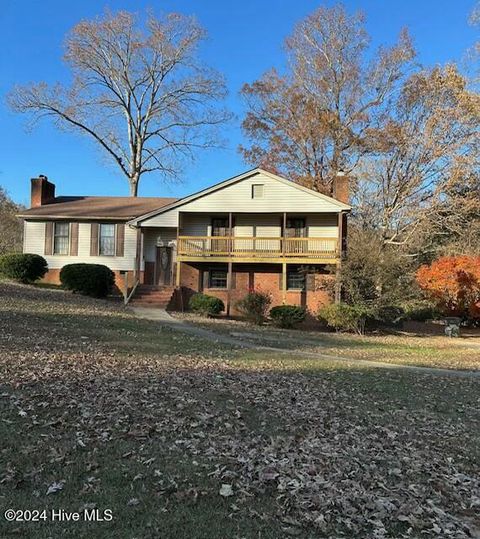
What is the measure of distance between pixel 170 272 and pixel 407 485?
2282 centimetres

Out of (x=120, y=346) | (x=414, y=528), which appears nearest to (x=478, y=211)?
(x=120, y=346)

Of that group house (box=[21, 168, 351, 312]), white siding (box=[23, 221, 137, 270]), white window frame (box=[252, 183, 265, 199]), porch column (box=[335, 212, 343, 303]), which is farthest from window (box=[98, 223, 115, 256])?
porch column (box=[335, 212, 343, 303])

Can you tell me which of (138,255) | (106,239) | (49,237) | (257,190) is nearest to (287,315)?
(257,190)

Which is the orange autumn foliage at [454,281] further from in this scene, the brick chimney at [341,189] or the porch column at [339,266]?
the brick chimney at [341,189]

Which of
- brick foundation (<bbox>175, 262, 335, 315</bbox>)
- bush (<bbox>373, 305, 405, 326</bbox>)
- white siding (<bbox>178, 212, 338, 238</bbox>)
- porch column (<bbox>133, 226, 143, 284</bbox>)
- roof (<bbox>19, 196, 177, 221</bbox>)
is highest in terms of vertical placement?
roof (<bbox>19, 196, 177, 221</bbox>)

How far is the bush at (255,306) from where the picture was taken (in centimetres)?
2230

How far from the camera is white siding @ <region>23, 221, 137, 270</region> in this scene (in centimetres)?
2762

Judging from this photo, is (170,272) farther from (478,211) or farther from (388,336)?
(478,211)

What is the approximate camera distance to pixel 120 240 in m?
27.7

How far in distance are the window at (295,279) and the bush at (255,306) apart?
12.1ft

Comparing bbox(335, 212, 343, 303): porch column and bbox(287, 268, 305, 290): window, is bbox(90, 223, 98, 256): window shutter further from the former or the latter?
bbox(335, 212, 343, 303): porch column

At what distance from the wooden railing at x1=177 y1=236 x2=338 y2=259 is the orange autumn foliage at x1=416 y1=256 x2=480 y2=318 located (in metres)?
5.53

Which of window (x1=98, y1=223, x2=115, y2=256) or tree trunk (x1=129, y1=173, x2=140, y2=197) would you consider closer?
window (x1=98, y1=223, x2=115, y2=256)

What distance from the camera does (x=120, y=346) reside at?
1245 cm
